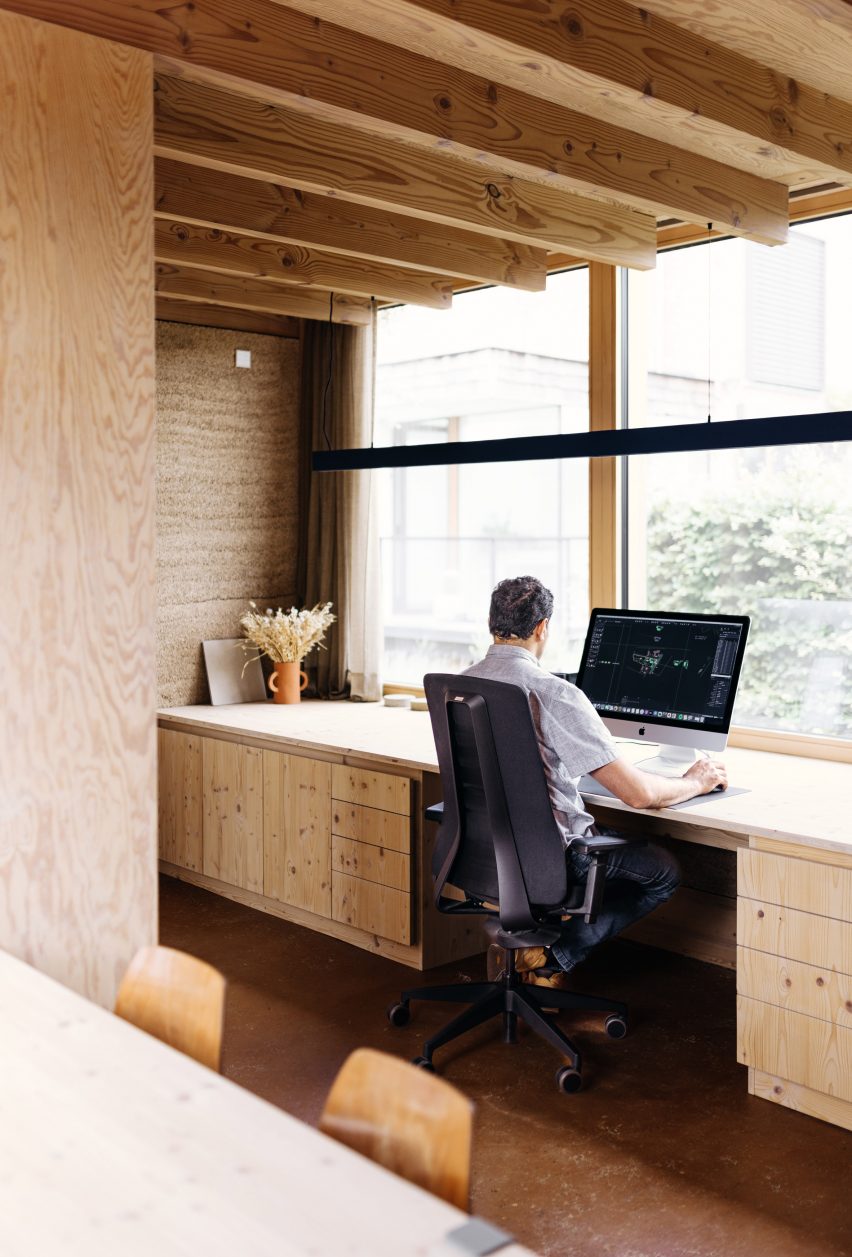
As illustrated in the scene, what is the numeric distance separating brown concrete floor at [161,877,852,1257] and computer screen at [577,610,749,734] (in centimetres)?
93

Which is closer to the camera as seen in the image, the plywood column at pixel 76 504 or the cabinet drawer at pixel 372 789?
the plywood column at pixel 76 504

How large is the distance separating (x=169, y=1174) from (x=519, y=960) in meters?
2.51

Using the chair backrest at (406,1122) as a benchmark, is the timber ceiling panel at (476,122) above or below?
above

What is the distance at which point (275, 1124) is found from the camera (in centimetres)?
150

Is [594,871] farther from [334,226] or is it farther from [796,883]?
[334,226]

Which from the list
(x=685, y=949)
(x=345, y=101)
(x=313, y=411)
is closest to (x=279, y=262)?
(x=313, y=411)

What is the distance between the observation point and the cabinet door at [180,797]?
497 cm

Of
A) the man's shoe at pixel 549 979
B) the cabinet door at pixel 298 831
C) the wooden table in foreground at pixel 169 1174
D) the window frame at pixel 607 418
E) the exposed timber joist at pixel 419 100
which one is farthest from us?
the window frame at pixel 607 418

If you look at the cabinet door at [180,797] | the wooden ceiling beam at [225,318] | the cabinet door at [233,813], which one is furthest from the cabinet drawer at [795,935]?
the wooden ceiling beam at [225,318]

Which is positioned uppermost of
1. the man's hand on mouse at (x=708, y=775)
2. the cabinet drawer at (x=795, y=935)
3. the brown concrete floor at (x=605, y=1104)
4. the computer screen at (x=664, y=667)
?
the computer screen at (x=664, y=667)

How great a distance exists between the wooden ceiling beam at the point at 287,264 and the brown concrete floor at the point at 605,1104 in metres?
2.42

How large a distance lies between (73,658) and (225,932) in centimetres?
245

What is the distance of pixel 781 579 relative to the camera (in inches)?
163

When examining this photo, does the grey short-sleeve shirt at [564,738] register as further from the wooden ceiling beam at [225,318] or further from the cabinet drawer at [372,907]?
the wooden ceiling beam at [225,318]
